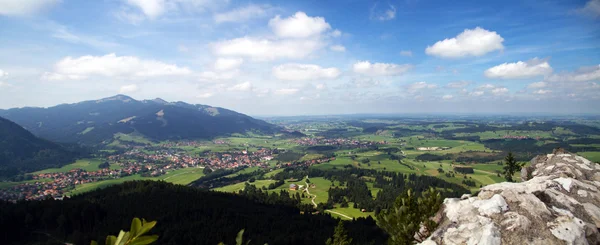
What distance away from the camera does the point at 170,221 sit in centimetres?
8606

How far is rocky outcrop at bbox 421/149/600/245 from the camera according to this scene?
1367 cm

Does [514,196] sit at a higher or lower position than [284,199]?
higher

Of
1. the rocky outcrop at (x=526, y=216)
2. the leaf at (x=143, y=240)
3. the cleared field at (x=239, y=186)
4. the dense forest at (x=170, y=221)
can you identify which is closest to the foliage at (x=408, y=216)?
the rocky outcrop at (x=526, y=216)

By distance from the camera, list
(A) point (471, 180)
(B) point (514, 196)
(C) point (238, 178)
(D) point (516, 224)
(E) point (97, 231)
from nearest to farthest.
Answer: (D) point (516, 224)
(B) point (514, 196)
(E) point (97, 231)
(A) point (471, 180)
(C) point (238, 178)

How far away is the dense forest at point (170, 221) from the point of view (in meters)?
76.2

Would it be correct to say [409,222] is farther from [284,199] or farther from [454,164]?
[454,164]

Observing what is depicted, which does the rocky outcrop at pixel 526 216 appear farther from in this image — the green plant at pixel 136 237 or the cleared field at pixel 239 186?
the cleared field at pixel 239 186

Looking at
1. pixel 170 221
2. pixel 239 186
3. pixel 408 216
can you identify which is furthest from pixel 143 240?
pixel 239 186

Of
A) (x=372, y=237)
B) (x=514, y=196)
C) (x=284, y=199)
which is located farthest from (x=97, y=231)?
(x=514, y=196)

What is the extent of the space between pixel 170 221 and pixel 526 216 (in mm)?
91307

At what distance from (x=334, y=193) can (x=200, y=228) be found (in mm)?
68525

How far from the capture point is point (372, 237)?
266 ft

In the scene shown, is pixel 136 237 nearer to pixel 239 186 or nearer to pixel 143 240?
pixel 143 240

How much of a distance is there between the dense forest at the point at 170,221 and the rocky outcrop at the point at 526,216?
55.8 m
